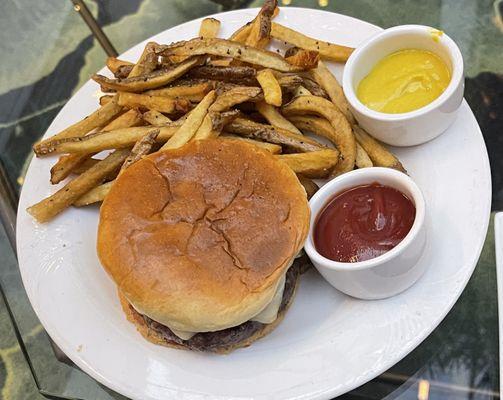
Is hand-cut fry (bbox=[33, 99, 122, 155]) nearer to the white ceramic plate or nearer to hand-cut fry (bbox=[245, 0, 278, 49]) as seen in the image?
the white ceramic plate

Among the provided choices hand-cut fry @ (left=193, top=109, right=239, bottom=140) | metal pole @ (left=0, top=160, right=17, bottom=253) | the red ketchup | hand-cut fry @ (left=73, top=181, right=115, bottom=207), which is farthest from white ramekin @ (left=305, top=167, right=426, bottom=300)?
metal pole @ (left=0, top=160, right=17, bottom=253)

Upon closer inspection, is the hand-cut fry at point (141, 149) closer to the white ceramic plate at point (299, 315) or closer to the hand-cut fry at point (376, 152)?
the white ceramic plate at point (299, 315)

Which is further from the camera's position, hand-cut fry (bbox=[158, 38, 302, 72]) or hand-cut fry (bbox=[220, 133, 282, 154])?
hand-cut fry (bbox=[158, 38, 302, 72])

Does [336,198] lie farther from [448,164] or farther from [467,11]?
[467,11]

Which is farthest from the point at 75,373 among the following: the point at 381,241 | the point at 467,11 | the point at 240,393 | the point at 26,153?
the point at 467,11

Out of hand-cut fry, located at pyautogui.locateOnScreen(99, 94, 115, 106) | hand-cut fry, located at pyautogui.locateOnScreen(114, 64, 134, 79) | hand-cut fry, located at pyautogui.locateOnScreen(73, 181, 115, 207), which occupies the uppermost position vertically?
hand-cut fry, located at pyautogui.locateOnScreen(114, 64, 134, 79)

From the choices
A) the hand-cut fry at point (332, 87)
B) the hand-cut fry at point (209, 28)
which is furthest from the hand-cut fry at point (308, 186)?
the hand-cut fry at point (209, 28)

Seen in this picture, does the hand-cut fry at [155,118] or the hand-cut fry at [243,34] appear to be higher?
the hand-cut fry at [155,118]

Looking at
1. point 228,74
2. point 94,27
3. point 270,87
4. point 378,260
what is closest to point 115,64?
point 228,74
